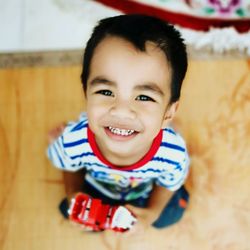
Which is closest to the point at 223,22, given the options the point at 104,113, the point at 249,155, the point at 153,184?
the point at 249,155

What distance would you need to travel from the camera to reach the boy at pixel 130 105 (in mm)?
657

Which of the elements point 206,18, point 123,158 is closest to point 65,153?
point 123,158

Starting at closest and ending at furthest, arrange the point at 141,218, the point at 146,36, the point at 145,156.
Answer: the point at 146,36, the point at 145,156, the point at 141,218

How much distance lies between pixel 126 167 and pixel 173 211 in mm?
226

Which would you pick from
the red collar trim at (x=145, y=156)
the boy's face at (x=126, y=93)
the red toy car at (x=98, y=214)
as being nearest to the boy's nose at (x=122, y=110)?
the boy's face at (x=126, y=93)

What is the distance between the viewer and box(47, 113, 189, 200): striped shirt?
815 millimetres

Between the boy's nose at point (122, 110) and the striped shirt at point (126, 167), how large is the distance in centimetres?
13

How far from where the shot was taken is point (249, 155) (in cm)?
105

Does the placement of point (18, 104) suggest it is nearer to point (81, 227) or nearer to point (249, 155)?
point (81, 227)

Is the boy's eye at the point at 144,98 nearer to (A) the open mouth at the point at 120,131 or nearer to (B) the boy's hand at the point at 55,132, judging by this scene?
(A) the open mouth at the point at 120,131

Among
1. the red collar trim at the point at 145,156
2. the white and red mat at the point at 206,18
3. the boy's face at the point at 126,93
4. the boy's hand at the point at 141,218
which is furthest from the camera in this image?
the white and red mat at the point at 206,18

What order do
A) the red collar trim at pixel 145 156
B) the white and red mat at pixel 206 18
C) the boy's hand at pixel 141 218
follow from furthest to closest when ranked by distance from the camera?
1. the white and red mat at pixel 206 18
2. the boy's hand at pixel 141 218
3. the red collar trim at pixel 145 156

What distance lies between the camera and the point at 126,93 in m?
0.67

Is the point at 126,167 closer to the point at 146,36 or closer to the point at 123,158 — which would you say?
the point at 123,158
